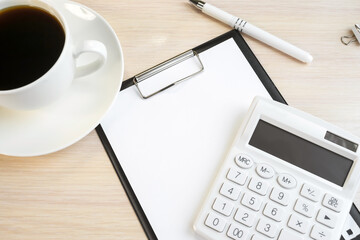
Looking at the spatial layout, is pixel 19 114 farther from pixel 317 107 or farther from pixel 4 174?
pixel 317 107

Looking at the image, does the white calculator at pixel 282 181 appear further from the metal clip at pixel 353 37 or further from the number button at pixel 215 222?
the metal clip at pixel 353 37

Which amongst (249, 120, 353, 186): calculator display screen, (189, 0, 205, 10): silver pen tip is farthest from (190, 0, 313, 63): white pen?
(249, 120, 353, 186): calculator display screen

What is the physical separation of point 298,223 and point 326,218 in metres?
0.03

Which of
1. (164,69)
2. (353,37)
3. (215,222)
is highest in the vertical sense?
(353,37)

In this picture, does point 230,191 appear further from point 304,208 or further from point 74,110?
point 74,110

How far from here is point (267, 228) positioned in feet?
1.26

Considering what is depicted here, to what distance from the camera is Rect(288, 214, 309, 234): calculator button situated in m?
0.38

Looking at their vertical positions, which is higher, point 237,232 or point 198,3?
point 198,3

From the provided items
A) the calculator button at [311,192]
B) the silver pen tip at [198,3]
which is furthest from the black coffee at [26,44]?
the calculator button at [311,192]

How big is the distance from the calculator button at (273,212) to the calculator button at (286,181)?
2 cm

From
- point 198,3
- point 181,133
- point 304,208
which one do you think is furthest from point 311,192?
point 198,3

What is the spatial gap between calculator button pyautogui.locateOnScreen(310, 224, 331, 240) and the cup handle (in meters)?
0.30

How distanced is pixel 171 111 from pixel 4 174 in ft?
0.70

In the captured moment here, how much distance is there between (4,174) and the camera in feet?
1.39
